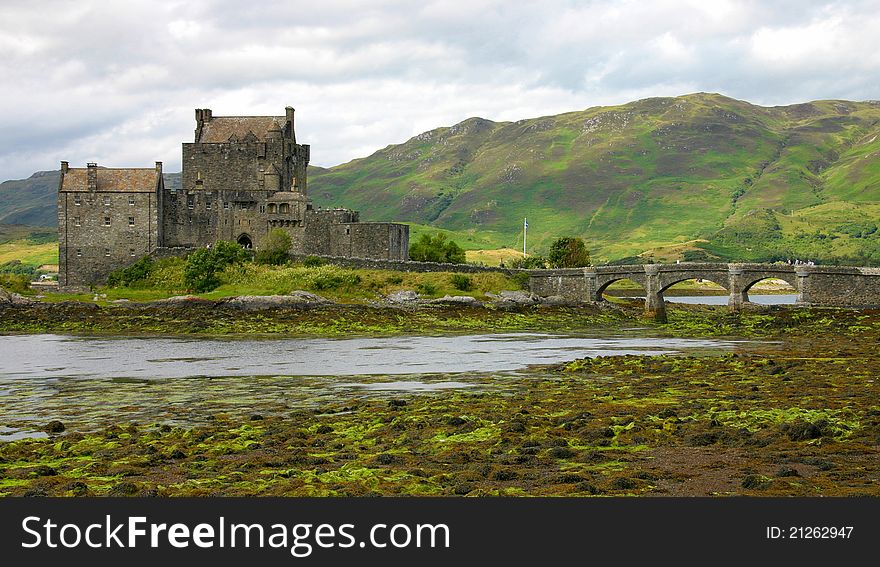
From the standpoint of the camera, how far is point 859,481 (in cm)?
1773

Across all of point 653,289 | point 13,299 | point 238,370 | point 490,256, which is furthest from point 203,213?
point 490,256

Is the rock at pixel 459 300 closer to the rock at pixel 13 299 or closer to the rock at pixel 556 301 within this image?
the rock at pixel 556 301

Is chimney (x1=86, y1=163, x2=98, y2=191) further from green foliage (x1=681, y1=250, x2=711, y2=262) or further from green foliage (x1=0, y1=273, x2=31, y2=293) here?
green foliage (x1=681, y1=250, x2=711, y2=262)

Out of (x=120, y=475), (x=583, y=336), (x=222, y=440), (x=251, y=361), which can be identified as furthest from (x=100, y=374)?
(x=583, y=336)

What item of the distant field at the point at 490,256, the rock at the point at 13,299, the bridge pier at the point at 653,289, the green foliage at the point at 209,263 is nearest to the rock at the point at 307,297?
the green foliage at the point at 209,263

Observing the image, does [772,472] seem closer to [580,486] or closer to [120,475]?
[580,486]

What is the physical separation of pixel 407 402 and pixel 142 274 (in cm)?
6400

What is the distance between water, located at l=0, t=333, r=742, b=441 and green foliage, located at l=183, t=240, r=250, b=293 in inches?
845

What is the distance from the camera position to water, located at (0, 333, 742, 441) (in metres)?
30.4

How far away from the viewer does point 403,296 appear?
81.6 meters

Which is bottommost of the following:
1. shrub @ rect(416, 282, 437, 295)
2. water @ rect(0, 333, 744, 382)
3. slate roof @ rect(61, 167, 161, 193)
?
water @ rect(0, 333, 744, 382)

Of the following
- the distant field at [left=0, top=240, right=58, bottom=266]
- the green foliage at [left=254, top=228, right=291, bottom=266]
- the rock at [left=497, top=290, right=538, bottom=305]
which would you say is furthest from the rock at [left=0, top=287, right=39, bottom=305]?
the distant field at [left=0, top=240, right=58, bottom=266]

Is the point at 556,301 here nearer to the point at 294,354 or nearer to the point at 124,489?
the point at 294,354

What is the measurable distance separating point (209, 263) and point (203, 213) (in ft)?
41.3
